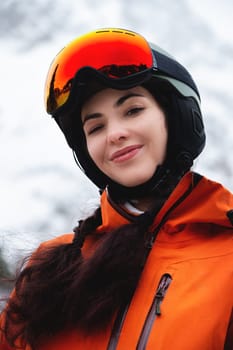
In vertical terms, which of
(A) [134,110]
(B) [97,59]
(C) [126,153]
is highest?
(B) [97,59]

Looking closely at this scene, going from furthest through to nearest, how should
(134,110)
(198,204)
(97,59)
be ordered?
(97,59), (134,110), (198,204)

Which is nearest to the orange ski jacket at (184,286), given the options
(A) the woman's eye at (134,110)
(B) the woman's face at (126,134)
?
(B) the woman's face at (126,134)

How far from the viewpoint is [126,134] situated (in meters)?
1.69

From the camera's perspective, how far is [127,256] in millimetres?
1621

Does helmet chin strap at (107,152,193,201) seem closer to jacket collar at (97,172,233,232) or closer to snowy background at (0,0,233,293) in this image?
jacket collar at (97,172,233,232)

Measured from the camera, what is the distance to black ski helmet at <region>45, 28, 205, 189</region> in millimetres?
1819

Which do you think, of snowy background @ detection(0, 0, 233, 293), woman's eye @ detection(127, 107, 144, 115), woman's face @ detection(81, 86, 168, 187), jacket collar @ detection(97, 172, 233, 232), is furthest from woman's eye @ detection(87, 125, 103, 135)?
snowy background @ detection(0, 0, 233, 293)

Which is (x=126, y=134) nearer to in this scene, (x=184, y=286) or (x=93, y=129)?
(x=93, y=129)

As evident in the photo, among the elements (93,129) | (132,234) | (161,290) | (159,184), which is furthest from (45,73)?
(161,290)

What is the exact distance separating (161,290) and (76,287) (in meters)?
0.28

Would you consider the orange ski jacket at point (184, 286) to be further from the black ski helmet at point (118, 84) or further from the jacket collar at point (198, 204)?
the black ski helmet at point (118, 84)

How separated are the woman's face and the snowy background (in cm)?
425

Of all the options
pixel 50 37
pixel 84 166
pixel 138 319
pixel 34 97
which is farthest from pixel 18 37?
pixel 138 319

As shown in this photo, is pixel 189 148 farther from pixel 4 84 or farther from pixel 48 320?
pixel 4 84
